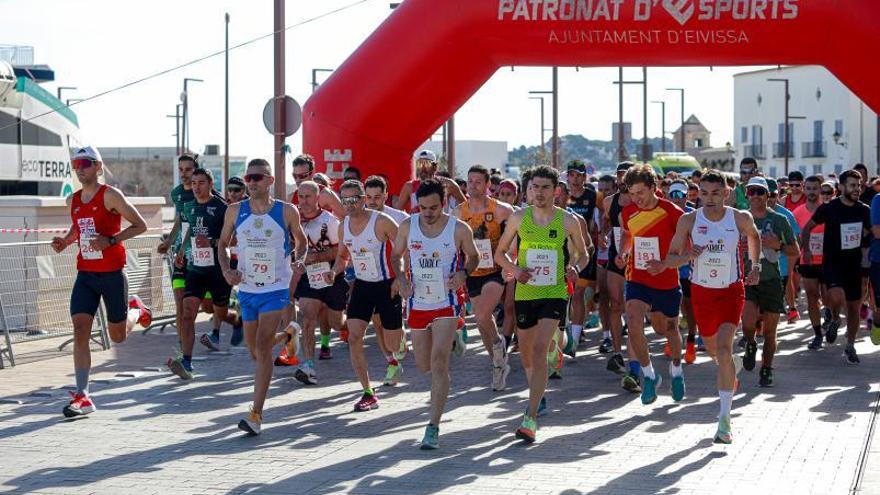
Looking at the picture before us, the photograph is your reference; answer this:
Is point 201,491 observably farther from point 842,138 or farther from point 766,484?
point 842,138

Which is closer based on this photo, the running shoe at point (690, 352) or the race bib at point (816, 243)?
the running shoe at point (690, 352)

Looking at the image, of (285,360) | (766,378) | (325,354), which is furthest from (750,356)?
(285,360)

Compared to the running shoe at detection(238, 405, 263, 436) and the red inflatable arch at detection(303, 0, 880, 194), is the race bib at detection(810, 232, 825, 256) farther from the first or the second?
the running shoe at detection(238, 405, 263, 436)

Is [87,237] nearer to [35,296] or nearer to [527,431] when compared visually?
[527,431]

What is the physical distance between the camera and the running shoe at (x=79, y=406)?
9.57 m

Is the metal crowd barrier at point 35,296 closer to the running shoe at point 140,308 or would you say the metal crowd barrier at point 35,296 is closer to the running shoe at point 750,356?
the running shoe at point 140,308

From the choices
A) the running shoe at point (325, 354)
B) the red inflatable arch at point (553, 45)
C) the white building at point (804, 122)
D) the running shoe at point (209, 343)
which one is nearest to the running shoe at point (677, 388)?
the running shoe at point (325, 354)

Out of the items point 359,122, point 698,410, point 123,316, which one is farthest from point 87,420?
point 359,122

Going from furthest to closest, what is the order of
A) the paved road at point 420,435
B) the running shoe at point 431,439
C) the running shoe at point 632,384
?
1. the running shoe at point 632,384
2. the running shoe at point 431,439
3. the paved road at point 420,435

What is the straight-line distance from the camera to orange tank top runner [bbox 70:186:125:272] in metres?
9.89

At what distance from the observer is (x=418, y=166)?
12781mm

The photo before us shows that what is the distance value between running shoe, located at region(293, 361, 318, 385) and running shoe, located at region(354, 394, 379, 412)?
4.41 feet

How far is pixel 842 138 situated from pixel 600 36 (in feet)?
232

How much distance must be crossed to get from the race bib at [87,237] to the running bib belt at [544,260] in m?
3.17
